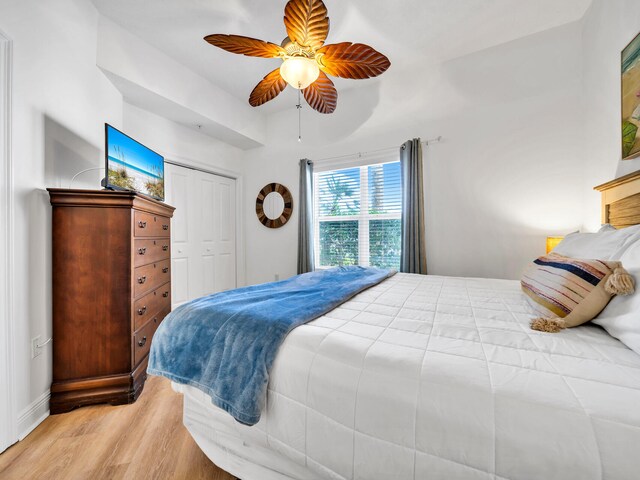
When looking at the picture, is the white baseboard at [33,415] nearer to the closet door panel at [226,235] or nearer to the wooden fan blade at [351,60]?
the closet door panel at [226,235]

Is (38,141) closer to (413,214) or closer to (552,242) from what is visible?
(413,214)

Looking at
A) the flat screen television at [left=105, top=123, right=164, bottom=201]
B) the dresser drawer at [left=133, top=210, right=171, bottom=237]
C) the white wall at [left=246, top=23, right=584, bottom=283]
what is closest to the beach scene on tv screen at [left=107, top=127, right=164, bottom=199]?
the flat screen television at [left=105, top=123, right=164, bottom=201]

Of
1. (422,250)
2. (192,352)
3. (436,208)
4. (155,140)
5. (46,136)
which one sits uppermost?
(155,140)

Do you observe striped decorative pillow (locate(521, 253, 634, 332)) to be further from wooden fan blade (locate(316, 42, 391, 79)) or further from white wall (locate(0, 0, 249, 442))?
white wall (locate(0, 0, 249, 442))

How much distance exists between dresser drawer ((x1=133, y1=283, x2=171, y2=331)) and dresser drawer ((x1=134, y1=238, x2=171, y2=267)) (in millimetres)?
263

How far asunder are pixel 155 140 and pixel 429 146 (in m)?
3.08

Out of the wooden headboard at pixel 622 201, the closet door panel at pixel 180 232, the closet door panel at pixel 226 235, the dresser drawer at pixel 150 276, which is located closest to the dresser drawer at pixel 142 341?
the dresser drawer at pixel 150 276

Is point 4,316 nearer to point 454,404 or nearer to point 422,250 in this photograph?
point 454,404

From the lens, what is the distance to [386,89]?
3148 mm

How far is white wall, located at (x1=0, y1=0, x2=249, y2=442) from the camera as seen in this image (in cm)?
146

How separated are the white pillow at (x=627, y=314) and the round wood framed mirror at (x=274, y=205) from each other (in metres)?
3.27

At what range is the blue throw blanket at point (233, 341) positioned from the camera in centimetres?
92

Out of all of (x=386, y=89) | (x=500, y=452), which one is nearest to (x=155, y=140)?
(x=386, y=89)

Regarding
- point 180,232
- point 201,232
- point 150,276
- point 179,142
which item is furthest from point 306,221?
point 150,276
